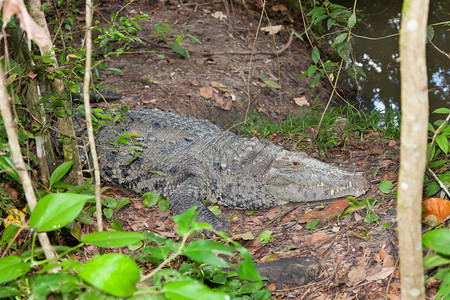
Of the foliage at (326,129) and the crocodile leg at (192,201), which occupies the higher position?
the foliage at (326,129)

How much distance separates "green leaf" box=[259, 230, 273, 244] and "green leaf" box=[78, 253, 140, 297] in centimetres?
214

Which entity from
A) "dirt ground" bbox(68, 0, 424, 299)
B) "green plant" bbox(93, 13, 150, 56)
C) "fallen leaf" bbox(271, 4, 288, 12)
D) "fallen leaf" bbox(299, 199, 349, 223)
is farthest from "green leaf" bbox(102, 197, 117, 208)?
"fallen leaf" bbox(271, 4, 288, 12)

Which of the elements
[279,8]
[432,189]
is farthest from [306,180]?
[279,8]

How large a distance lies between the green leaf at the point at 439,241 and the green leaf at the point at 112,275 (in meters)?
1.05

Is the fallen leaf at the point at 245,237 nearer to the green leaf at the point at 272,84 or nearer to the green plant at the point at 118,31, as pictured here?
the green plant at the point at 118,31

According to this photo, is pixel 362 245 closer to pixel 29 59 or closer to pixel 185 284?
pixel 185 284

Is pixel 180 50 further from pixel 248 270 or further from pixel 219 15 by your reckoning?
pixel 248 270

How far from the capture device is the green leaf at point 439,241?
1460mm

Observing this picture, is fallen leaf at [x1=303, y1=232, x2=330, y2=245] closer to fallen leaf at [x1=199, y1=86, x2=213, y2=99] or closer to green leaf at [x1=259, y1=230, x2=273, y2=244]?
green leaf at [x1=259, y1=230, x2=273, y2=244]

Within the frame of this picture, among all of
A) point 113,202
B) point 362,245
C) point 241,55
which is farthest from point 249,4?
point 362,245

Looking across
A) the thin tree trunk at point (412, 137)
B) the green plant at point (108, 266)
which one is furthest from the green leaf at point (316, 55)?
the green plant at point (108, 266)

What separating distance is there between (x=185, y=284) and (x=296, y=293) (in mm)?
1520

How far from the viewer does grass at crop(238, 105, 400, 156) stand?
16.0ft

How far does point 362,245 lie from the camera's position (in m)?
2.82
